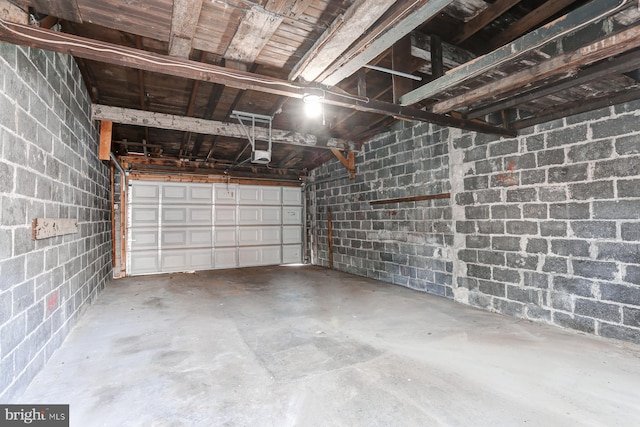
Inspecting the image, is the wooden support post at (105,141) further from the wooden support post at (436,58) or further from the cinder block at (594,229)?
the cinder block at (594,229)

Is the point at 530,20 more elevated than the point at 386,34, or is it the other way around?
the point at 530,20

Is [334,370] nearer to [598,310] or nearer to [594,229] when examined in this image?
[598,310]

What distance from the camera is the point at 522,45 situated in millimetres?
2008

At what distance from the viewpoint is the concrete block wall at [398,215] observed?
4770 millimetres

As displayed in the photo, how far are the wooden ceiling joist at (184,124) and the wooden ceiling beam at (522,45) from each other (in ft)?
10.2

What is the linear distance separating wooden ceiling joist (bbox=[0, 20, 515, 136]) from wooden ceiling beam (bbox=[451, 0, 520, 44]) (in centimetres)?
74

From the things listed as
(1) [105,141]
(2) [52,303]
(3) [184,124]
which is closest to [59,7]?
(2) [52,303]

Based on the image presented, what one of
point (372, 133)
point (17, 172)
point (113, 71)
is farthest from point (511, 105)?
point (113, 71)

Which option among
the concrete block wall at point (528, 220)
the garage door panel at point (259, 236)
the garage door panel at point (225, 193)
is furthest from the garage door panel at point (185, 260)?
the concrete block wall at point (528, 220)

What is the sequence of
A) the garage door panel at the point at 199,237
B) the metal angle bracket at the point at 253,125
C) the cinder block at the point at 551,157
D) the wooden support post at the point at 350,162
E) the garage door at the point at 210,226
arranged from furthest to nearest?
the garage door panel at the point at 199,237
the garage door at the point at 210,226
the wooden support post at the point at 350,162
the metal angle bracket at the point at 253,125
the cinder block at the point at 551,157

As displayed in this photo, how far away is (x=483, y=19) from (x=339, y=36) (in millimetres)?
1589

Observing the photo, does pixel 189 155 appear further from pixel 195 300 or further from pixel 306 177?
pixel 195 300

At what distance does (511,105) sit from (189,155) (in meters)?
6.76

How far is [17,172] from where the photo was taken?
2020mm
